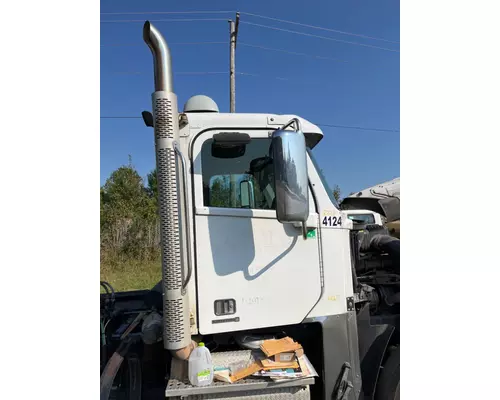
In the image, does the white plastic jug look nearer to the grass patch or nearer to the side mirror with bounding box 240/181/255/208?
the side mirror with bounding box 240/181/255/208

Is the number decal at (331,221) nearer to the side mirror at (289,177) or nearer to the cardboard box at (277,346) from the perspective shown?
the side mirror at (289,177)

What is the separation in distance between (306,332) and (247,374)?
66 centimetres

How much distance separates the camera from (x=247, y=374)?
5.99 feet

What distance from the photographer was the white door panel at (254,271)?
2018 millimetres

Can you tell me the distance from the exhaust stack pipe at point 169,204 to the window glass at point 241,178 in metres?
0.31

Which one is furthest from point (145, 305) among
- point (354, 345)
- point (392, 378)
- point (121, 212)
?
point (121, 212)

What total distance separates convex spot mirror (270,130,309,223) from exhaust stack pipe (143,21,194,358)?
0.64 meters

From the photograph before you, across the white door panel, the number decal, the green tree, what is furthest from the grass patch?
the number decal

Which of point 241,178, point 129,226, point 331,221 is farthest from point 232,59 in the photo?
point 331,221

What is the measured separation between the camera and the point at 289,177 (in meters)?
1.80

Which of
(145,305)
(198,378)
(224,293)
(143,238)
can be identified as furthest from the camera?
(143,238)

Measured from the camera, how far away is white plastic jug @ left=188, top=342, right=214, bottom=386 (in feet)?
5.84

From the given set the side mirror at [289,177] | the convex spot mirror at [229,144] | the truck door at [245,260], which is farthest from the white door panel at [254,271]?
the convex spot mirror at [229,144]

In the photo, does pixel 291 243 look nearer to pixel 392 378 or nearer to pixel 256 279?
pixel 256 279
